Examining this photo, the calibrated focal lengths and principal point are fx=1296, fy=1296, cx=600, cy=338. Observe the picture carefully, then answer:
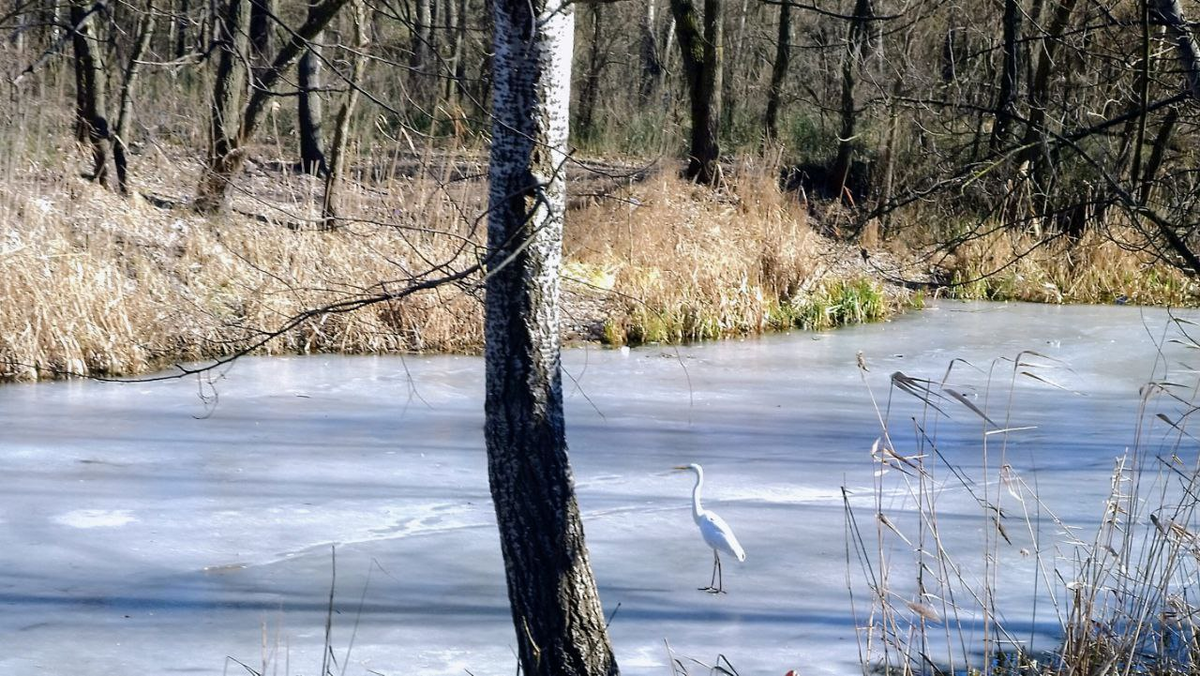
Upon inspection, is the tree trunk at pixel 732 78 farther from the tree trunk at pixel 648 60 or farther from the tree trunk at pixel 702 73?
the tree trunk at pixel 702 73

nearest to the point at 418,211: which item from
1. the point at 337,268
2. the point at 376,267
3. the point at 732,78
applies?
the point at 376,267

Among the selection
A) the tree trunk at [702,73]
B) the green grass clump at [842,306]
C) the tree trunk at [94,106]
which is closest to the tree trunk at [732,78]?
the tree trunk at [702,73]

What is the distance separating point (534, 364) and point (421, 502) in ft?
9.70

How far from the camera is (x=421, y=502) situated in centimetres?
582

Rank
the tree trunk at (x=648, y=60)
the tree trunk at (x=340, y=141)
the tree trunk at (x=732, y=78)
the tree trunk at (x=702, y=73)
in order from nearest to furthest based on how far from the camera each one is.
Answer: the tree trunk at (x=340, y=141) → the tree trunk at (x=702, y=73) → the tree trunk at (x=732, y=78) → the tree trunk at (x=648, y=60)

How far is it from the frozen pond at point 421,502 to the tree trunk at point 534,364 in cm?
77

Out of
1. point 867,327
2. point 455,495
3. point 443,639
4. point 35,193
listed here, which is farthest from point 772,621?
point 867,327

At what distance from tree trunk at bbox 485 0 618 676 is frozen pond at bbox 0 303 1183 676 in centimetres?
77

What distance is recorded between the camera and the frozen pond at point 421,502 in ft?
13.9

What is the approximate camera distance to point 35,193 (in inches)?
363

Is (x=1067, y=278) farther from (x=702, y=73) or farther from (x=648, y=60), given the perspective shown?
(x=648, y=60)

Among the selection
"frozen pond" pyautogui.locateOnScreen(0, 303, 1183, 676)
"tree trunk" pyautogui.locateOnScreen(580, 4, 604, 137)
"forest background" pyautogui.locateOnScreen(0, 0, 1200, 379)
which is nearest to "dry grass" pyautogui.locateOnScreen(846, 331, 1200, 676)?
"frozen pond" pyautogui.locateOnScreen(0, 303, 1183, 676)

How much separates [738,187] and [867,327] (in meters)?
1.79

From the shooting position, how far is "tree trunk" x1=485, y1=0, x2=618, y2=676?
292 cm
